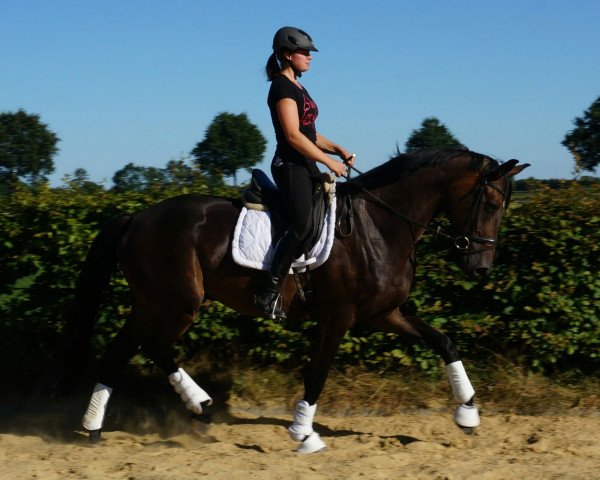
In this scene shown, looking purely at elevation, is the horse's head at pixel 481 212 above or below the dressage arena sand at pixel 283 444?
above

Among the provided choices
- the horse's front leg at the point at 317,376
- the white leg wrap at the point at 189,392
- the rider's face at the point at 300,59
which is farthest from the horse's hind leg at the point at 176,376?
the rider's face at the point at 300,59

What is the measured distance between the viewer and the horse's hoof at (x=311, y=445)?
5.49m

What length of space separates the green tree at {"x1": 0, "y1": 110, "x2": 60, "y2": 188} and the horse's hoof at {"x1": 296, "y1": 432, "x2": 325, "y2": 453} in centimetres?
2357

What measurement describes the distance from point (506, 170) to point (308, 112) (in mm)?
1430

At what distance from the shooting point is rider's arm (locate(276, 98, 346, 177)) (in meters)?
5.28

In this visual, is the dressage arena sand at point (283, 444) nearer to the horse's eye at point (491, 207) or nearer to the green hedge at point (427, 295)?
the green hedge at point (427, 295)

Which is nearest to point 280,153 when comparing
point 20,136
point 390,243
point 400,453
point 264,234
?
point 264,234

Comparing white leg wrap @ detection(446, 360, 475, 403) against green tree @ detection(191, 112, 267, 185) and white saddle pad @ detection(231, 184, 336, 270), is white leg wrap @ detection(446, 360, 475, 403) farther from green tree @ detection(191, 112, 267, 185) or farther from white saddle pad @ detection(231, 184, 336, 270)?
green tree @ detection(191, 112, 267, 185)

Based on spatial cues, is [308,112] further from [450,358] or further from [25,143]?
[25,143]

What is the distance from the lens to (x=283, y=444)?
5.82 metres

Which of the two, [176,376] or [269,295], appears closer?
[269,295]

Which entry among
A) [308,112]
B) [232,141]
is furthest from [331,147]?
Result: [232,141]

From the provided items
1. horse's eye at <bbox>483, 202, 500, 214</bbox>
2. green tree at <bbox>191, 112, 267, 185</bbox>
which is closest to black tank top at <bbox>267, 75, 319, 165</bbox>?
horse's eye at <bbox>483, 202, 500, 214</bbox>

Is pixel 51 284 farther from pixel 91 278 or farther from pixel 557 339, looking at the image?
pixel 557 339
